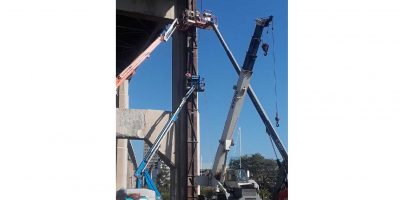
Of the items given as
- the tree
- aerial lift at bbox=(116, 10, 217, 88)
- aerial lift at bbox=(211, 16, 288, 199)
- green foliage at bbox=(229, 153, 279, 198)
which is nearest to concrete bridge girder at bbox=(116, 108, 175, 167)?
the tree

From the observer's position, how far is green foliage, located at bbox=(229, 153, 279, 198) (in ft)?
21.5

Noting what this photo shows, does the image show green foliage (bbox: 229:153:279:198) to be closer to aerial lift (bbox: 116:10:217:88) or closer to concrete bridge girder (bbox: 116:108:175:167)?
concrete bridge girder (bbox: 116:108:175:167)

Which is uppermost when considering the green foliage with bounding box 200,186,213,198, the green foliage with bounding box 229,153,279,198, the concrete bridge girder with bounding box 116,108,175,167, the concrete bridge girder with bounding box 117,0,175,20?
the concrete bridge girder with bounding box 117,0,175,20

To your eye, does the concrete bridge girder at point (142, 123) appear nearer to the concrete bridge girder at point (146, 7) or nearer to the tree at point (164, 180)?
the tree at point (164, 180)

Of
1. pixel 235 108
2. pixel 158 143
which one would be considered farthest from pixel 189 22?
pixel 158 143

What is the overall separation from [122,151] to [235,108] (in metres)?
2.19

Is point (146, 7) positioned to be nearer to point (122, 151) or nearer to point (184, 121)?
point (122, 151)

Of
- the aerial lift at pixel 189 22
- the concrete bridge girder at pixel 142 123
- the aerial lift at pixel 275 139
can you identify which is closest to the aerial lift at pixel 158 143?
the concrete bridge girder at pixel 142 123

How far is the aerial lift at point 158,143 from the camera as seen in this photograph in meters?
7.19

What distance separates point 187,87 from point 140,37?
1.57m

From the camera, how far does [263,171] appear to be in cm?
770

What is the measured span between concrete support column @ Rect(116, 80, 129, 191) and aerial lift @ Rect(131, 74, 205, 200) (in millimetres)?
285

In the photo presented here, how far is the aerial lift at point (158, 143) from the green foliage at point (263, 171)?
1.42 metres
